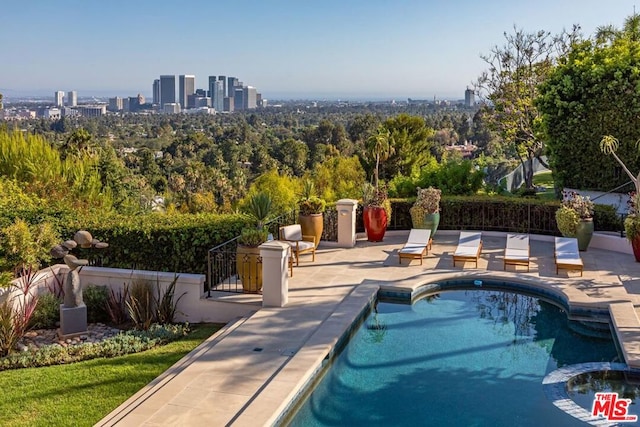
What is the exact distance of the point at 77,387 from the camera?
677 cm

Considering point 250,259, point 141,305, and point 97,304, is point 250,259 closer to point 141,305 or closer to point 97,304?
point 141,305

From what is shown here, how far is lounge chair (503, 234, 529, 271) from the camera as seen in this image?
11.6 metres

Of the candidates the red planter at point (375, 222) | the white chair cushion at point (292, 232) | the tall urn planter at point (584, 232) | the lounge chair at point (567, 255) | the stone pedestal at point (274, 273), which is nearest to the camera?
the stone pedestal at point (274, 273)

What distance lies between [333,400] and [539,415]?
2193 millimetres

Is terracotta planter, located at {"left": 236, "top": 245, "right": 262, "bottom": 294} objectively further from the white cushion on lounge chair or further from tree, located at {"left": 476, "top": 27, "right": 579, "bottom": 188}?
tree, located at {"left": 476, "top": 27, "right": 579, "bottom": 188}

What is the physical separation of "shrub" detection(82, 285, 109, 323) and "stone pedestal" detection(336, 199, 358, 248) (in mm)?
5709

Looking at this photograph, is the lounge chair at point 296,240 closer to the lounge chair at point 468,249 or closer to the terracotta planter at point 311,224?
the terracotta planter at point 311,224

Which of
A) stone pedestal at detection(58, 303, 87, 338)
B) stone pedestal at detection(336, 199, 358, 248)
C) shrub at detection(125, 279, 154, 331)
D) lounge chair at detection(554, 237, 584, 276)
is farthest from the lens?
stone pedestal at detection(336, 199, 358, 248)

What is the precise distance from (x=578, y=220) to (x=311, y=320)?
24.3ft

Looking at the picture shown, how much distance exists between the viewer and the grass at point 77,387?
6057mm

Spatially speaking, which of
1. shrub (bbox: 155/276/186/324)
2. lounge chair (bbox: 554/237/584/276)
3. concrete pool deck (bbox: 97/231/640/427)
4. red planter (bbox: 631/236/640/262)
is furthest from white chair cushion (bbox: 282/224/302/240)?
red planter (bbox: 631/236/640/262)

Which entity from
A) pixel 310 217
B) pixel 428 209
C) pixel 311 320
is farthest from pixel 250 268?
pixel 428 209

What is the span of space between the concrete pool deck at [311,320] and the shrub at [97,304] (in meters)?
2.15

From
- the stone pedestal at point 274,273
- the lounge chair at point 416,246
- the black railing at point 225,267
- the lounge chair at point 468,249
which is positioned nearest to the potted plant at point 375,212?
the lounge chair at point 416,246
